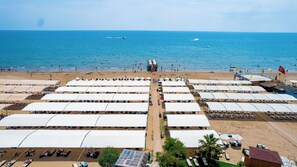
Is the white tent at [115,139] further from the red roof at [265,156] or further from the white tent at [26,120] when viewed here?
the red roof at [265,156]

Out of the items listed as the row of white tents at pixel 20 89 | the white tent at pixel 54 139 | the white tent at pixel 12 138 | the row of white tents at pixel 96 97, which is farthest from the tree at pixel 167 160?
the row of white tents at pixel 20 89

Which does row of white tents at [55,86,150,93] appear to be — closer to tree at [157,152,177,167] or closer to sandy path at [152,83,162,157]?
sandy path at [152,83,162,157]

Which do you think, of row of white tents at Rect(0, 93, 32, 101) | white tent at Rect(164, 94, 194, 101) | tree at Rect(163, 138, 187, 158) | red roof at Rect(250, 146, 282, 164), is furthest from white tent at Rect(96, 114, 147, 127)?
row of white tents at Rect(0, 93, 32, 101)

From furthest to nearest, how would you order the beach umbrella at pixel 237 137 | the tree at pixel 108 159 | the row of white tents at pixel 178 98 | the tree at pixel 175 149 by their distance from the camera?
the row of white tents at pixel 178 98, the beach umbrella at pixel 237 137, the tree at pixel 175 149, the tree at pixel 108 159

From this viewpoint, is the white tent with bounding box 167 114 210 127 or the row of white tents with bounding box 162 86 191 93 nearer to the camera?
the white tent with bounding box 167 114 210 127

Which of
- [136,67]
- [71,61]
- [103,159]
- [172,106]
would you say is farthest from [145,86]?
[71,61]

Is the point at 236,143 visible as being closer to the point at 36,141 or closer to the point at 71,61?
the point at 36,141
